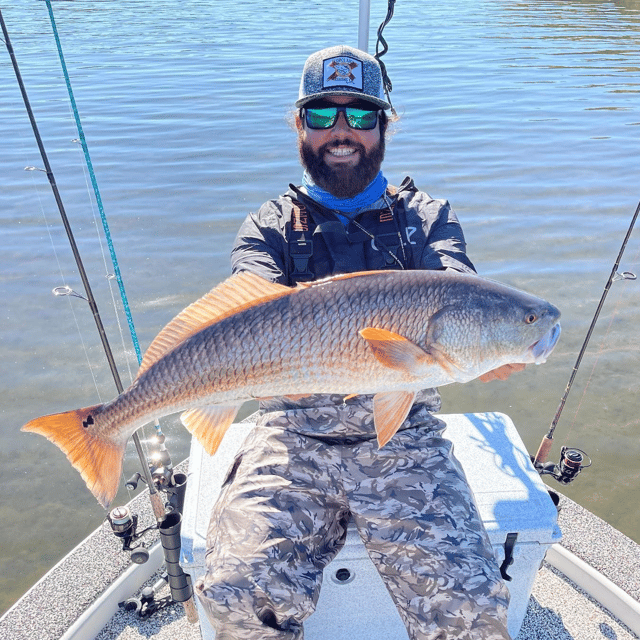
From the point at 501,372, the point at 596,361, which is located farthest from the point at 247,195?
the point at 501,372

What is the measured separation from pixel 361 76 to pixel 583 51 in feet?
64.2

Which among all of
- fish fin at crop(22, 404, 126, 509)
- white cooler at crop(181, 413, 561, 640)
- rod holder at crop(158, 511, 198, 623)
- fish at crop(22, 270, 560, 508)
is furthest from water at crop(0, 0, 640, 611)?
fish at crop(22, 270, 560, 508)

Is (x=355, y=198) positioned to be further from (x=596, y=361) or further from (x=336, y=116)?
(x=596, y=361)

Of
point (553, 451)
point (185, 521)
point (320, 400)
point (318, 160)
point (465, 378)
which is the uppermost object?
point (318, 160)

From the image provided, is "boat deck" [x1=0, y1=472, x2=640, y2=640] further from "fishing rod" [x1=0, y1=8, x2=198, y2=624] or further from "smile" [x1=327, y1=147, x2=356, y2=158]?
"smile" [x1=327, y1=147, x2=356, y2=158]

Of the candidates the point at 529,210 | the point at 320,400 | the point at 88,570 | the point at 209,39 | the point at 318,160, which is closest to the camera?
the point at 320,400

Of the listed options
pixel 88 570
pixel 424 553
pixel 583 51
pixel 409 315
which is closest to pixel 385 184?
pixel 409 315

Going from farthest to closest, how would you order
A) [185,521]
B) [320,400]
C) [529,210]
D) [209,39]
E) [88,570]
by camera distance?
[209,39] → [529,210] → [88,570] → [320,400] → [185,521]

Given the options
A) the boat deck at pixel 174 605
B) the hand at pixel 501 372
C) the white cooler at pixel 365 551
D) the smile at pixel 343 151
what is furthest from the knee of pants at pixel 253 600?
the smile at pixel 343 151

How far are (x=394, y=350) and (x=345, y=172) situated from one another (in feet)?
5.03

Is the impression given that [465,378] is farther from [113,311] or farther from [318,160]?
[113,311]

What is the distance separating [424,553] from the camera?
2502 mm

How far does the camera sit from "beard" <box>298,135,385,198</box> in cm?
355

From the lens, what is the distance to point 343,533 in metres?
2.75
